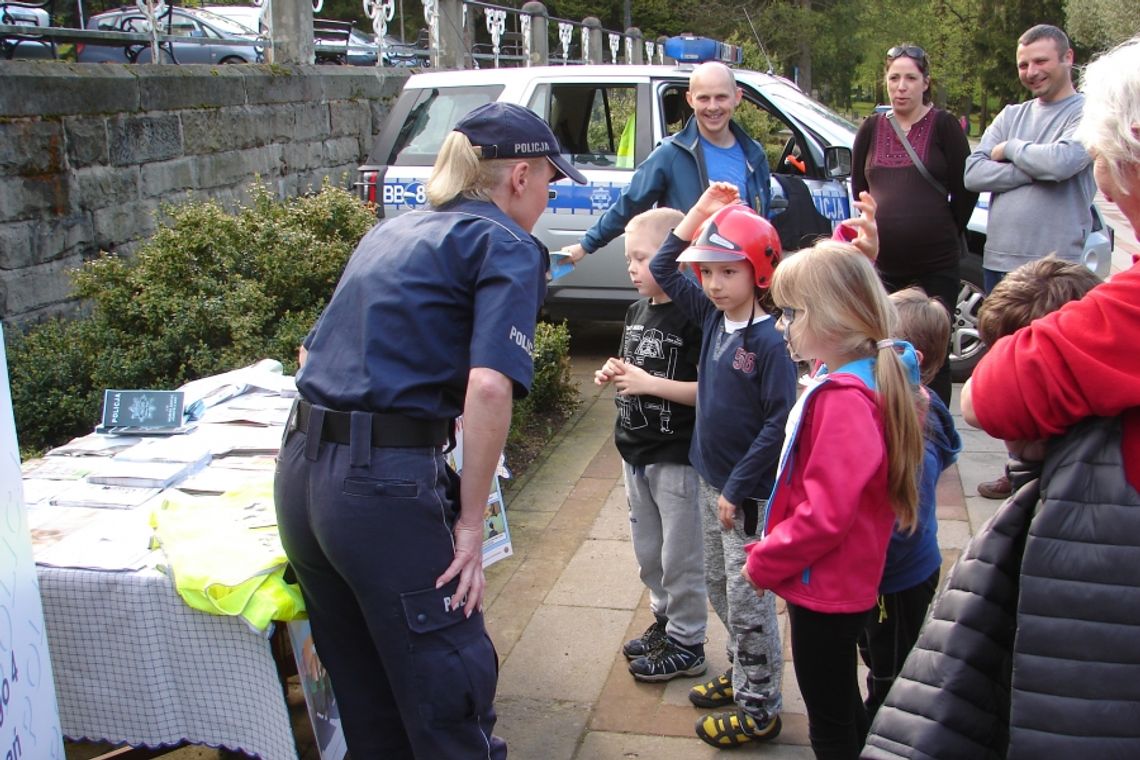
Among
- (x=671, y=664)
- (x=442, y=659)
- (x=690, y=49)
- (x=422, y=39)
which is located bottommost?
(x=671, y=664)

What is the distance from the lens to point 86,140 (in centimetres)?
682

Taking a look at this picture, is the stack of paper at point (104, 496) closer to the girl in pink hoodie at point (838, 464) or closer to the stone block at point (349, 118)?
the girl in pink hoodie at point (838, 464)

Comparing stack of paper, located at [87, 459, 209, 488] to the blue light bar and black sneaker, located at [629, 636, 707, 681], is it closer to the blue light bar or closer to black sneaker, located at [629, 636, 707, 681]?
black sneaker, located at [629, 636, 707, 681]

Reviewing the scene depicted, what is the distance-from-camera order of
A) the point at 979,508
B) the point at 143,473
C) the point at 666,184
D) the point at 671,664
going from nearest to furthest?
the point at 143,473 → the point at 671,664 → the point at 666,184 → the point at 979,508

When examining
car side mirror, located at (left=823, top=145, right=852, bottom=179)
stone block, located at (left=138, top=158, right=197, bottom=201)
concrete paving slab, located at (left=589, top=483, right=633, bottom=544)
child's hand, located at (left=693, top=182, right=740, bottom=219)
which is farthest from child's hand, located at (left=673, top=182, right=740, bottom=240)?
stone block, located at (left=138, top=158, right=197, bottom=201)

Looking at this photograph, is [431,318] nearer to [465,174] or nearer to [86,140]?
[465,174]

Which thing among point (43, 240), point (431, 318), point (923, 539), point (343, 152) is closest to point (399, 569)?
point (431, 318)

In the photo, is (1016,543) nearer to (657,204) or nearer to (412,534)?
(412,534)

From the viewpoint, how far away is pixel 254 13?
17656 mm

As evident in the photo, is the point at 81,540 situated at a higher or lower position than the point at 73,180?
lower

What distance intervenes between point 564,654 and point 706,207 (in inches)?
66.1

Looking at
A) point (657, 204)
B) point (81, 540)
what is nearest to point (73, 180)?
point (657, 204)

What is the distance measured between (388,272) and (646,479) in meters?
1.44

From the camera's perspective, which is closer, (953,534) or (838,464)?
(838,464)
